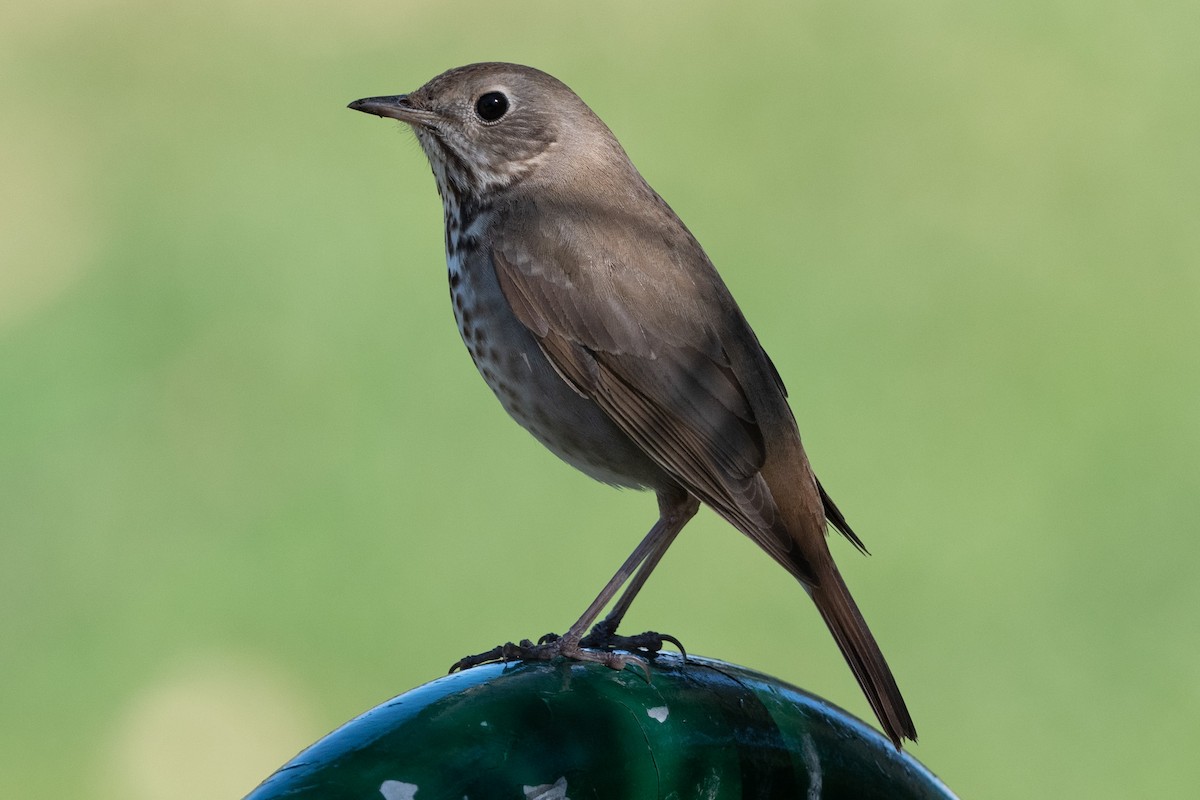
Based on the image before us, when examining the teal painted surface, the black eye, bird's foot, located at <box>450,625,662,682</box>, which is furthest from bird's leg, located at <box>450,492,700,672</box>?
the black eye

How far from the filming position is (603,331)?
374cm

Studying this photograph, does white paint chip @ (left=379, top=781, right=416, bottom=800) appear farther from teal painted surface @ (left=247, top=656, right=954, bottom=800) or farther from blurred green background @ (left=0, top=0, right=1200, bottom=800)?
blurred green background @ (left=0, top=0, right=1200, bottom=800)

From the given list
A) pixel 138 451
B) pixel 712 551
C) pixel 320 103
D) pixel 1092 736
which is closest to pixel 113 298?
pixel 138 451

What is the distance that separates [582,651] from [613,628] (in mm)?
Result: 635

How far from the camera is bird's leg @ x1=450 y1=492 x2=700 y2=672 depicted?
324 centimetres

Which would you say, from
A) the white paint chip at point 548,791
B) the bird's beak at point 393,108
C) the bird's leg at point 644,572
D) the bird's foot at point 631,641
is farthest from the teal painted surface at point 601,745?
the bird's beak at point 393,108

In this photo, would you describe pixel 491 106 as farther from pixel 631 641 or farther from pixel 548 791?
pixel 548 791

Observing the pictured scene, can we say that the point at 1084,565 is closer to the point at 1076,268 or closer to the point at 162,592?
the point at 1076,268

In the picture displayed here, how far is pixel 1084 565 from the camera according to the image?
6641mm

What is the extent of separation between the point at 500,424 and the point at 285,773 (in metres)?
4.73

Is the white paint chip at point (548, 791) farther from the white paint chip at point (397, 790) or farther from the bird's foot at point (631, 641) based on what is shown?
the bird's foot at point (631, 641)

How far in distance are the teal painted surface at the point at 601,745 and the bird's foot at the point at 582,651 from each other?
0.09 metres

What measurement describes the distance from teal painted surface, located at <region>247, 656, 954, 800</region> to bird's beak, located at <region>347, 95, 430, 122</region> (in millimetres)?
1448

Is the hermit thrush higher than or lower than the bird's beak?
lower
